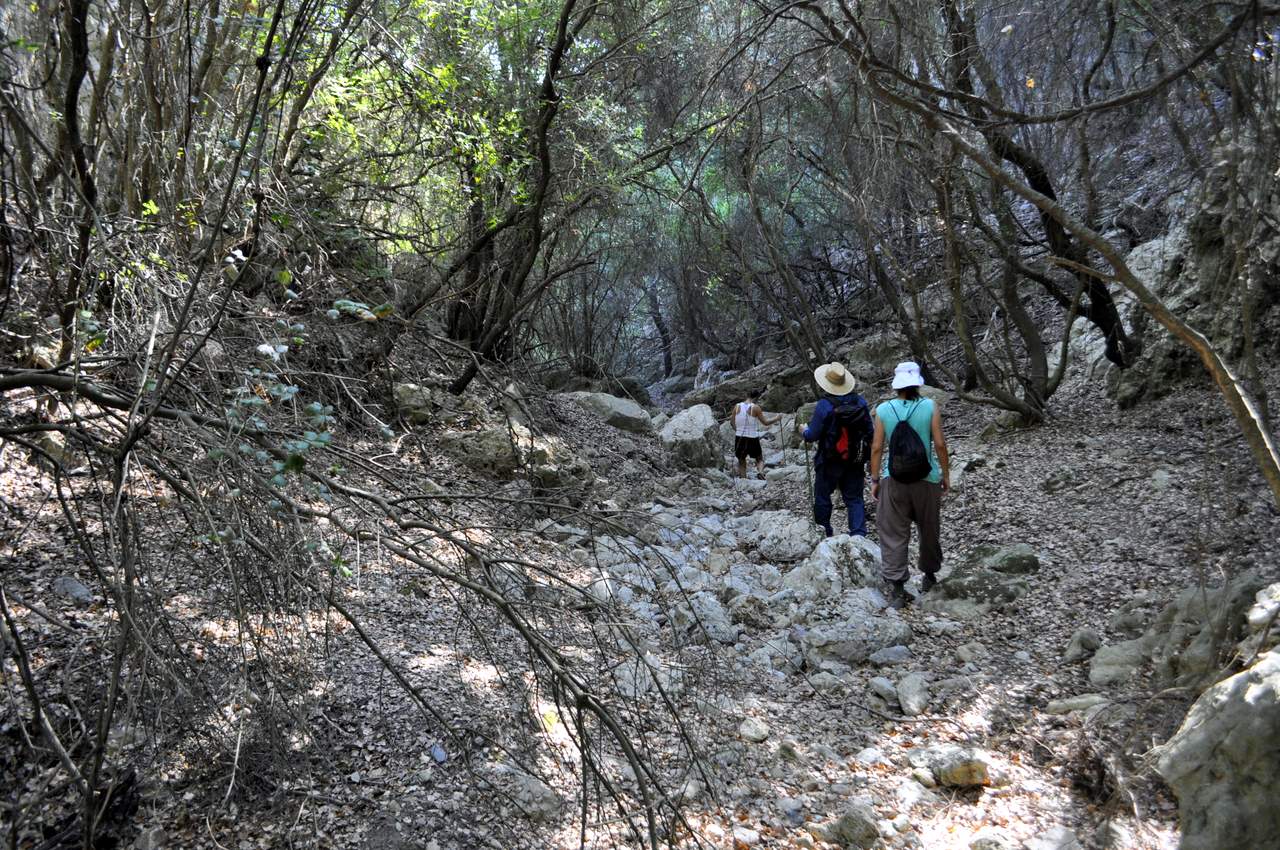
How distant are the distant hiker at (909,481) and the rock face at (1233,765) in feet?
9.37

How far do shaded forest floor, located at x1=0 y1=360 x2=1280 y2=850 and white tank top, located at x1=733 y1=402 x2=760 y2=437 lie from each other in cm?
427

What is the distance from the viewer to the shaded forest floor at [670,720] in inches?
106

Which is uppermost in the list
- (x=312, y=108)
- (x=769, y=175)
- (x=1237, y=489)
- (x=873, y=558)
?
(x=769, y=175)

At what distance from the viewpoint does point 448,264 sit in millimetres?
8625

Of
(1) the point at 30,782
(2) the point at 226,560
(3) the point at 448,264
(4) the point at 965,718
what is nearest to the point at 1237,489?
(4) the point at 965,718

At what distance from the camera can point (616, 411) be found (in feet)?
38.0

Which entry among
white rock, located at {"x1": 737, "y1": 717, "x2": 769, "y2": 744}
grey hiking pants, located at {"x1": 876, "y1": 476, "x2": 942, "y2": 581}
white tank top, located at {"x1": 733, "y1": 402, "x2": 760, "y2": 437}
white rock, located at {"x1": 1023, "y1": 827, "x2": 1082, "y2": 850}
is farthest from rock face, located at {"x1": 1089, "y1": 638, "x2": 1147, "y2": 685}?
white tank top, located at {"x1": 733, "y1": 402, "x2": 760, "y2": 437}

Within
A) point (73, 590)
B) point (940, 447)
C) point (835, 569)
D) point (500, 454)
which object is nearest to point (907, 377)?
point (940, 447)

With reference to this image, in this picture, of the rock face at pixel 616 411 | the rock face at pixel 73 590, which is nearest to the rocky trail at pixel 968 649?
the rock face at pixel 73 590

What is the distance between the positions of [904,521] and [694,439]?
208 inches

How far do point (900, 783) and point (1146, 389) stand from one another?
235 inches

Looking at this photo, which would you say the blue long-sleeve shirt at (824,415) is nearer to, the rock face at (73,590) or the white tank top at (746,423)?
the white tank top at (746,423)

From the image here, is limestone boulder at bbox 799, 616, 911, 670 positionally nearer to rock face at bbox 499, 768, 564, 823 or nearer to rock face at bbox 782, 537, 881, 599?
rock face at bbox 782, 537, 881, 599

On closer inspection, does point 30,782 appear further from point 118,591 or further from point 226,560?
point 118,591
